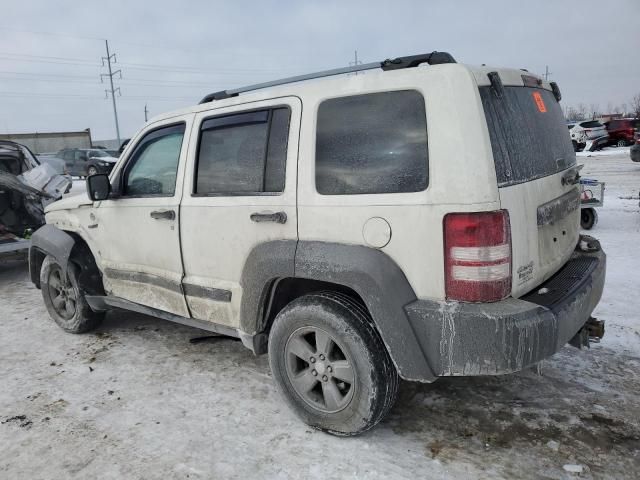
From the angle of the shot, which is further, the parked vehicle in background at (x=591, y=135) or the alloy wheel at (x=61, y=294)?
the parked vehicle in background at (x=591, y=135)

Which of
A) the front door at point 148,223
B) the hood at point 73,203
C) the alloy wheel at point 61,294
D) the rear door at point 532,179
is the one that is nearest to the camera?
the rear door at point 532,179

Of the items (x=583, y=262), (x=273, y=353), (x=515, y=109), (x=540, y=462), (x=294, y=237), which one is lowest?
(x=540, y=462)

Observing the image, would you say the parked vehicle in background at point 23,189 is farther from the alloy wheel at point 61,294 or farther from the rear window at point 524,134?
the rear window at point 524,134

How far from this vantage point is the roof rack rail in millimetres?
2600

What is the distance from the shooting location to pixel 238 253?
3.12 meters

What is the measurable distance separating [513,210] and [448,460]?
135cm

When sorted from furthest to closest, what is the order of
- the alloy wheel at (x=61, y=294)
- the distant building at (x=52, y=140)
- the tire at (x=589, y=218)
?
the distant building at (x=52, y=140) < the tire at (x=589, y=218) < the alloy wheel at (x=61, y=294)

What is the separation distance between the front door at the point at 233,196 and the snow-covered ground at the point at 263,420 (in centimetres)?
62

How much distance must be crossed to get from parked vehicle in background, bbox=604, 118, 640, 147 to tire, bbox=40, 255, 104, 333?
1115 inches

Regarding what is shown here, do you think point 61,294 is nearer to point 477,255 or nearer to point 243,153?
point 243,153

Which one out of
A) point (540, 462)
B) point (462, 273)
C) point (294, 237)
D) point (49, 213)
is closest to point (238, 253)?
point (294, 237)

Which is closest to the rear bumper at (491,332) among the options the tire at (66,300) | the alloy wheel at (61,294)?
the tire at (66,300)

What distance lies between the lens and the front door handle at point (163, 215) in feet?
11.3

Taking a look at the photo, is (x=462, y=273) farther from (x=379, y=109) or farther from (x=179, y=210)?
(x=179, y=210)
